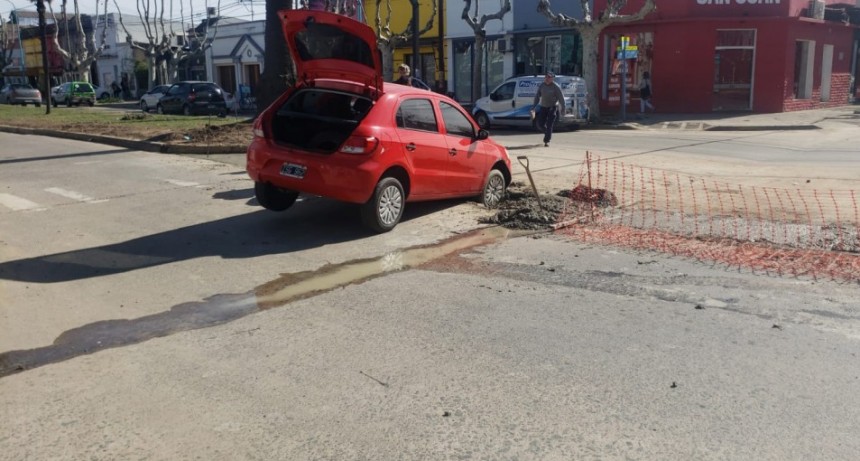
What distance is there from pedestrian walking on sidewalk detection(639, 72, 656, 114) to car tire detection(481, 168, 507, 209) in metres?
20.7

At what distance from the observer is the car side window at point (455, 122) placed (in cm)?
941

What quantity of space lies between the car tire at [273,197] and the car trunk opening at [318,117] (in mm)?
779

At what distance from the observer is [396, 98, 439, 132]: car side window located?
8594 millimetres

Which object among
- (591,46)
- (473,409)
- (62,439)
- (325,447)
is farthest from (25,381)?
(591,46)

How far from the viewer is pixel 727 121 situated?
25953 millimetres

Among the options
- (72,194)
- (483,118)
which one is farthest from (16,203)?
(483,118)

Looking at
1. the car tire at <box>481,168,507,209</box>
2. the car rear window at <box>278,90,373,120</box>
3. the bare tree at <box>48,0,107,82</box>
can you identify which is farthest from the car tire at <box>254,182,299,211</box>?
the bare tree at <box>48,0,107,82</box>

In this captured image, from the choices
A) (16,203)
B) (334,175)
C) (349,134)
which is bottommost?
(16,203)

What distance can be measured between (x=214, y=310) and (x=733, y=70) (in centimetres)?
2801

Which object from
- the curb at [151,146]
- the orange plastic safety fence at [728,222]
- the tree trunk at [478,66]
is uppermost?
the tree trunk at [478,66]

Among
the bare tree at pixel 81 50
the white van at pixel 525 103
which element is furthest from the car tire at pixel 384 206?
the bare tree at pixel 81 50

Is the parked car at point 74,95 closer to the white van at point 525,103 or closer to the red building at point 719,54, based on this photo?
the white van at point 525,103

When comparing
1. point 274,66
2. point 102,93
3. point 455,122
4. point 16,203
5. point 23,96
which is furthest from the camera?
point 102,93

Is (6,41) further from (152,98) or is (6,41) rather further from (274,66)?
(274,66)
